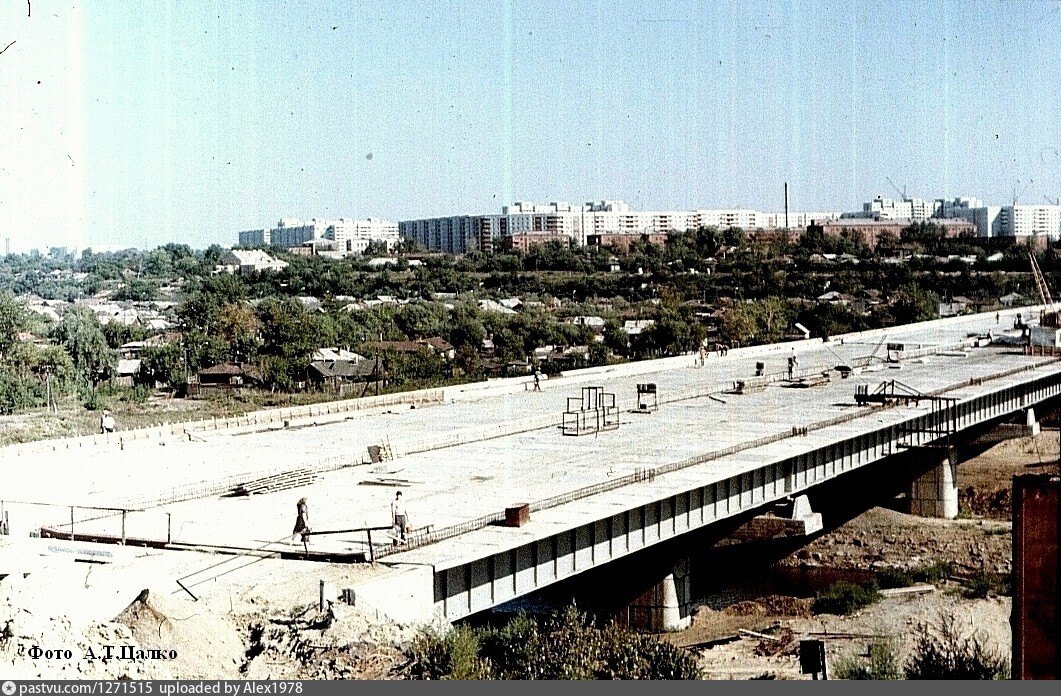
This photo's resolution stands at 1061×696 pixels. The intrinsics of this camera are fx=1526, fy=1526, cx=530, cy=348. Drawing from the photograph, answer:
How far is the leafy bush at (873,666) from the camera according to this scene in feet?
87.4

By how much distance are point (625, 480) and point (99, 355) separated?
194 feet

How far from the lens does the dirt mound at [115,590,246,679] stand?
22.1m

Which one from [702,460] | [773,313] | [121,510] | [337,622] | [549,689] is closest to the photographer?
[549,689]

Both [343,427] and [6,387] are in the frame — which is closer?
[343,427]

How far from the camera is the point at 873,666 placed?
28312mm

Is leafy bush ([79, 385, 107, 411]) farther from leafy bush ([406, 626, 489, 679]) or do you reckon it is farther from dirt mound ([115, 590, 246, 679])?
leafy bush ([406, 626, 489, 679])

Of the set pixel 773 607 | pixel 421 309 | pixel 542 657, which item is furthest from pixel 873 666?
pixel 421 309

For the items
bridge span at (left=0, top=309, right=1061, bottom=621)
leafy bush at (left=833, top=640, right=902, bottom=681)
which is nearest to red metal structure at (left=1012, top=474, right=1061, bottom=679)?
leafy bush at (left=833, top=640, right=902, bottom=681)

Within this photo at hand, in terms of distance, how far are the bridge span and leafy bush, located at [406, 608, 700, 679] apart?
1.75 m

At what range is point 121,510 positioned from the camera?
3262cm

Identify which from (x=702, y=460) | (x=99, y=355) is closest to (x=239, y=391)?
(x=99, y=355)

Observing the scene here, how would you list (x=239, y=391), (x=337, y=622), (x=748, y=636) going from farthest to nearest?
(x=239, y=391)
(x=748, y=636)
(x=337, y=622)

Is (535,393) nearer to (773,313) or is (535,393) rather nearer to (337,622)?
(337,622)

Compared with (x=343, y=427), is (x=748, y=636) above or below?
below
